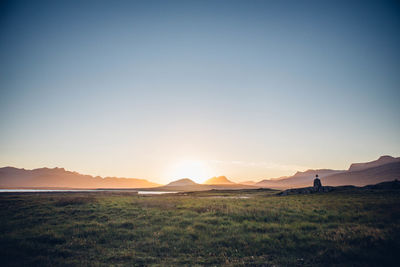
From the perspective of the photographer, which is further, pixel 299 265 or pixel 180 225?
pixel 180 225

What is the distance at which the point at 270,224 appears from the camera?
1711 centimetres

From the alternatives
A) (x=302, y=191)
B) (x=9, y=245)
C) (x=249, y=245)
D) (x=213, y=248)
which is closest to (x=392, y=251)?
(x=249, y=245)

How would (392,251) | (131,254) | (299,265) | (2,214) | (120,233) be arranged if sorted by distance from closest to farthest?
(299,265) < (392,251) < (131,254) < (120,233) < (2,214)

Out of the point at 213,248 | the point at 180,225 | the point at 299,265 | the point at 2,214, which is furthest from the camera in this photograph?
the point at 2,214

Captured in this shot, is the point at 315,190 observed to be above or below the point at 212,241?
above

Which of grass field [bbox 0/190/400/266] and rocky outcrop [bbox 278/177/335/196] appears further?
rocky outcrop [bbox 278/177/335/196]

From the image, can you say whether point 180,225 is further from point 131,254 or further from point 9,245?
point 9,245

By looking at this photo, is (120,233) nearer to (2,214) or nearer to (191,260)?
(191,260)

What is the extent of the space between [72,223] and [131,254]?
1048 cm

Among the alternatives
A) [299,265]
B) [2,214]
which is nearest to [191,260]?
[299,265]

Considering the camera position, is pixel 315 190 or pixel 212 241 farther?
pixel 315 190

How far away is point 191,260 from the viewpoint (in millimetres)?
11234

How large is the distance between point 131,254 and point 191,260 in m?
3.50

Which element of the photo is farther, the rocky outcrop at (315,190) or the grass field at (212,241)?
the rocky outcrop at (315,190)
